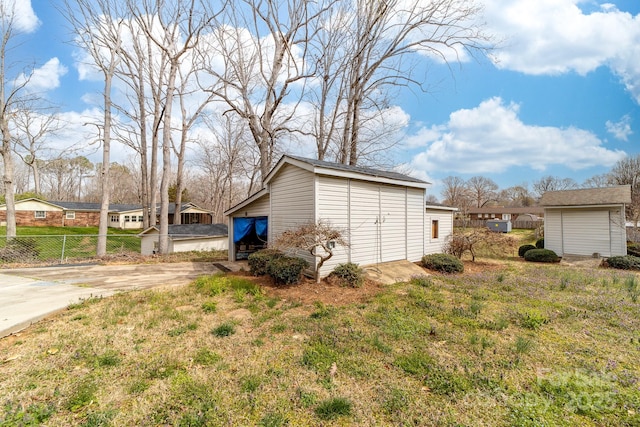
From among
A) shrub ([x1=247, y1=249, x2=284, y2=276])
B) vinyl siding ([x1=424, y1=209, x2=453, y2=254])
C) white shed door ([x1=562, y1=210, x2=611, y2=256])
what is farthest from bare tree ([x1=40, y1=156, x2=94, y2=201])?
white shed door ([x1=562, y1=210, x2=611, y2=256])

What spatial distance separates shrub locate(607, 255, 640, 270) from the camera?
10.6m

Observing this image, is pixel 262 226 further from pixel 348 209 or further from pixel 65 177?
pixel 65 177

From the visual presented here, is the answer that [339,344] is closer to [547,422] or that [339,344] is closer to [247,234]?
[547,422]

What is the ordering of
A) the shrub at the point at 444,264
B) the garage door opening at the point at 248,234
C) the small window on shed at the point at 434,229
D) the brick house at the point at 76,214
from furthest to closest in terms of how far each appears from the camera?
the brick house at the point at 76,214
the small window on shed at the point at 434,229
the garage door opening at the point at 248,234
the shrub at the point at 444,264

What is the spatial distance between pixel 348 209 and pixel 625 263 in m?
12.0

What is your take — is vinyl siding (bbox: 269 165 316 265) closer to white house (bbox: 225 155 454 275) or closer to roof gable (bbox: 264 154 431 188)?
white house (bbox: 225 155 454 275)

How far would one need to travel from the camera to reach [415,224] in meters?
10.5

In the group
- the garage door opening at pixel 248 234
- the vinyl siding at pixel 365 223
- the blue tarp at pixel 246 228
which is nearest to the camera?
the vinyl siding at pixel 365 223

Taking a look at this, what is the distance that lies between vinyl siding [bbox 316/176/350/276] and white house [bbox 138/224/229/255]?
11.8 metres

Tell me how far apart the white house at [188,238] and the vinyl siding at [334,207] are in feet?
38.6

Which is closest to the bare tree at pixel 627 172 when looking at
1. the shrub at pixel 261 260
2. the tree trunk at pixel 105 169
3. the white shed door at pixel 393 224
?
the white shed door at pixel 393 224

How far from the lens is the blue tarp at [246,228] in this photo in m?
11.2

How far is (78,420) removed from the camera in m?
2.47

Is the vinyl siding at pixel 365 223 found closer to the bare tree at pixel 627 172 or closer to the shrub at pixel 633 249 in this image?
the shrub at pixel 633 249
